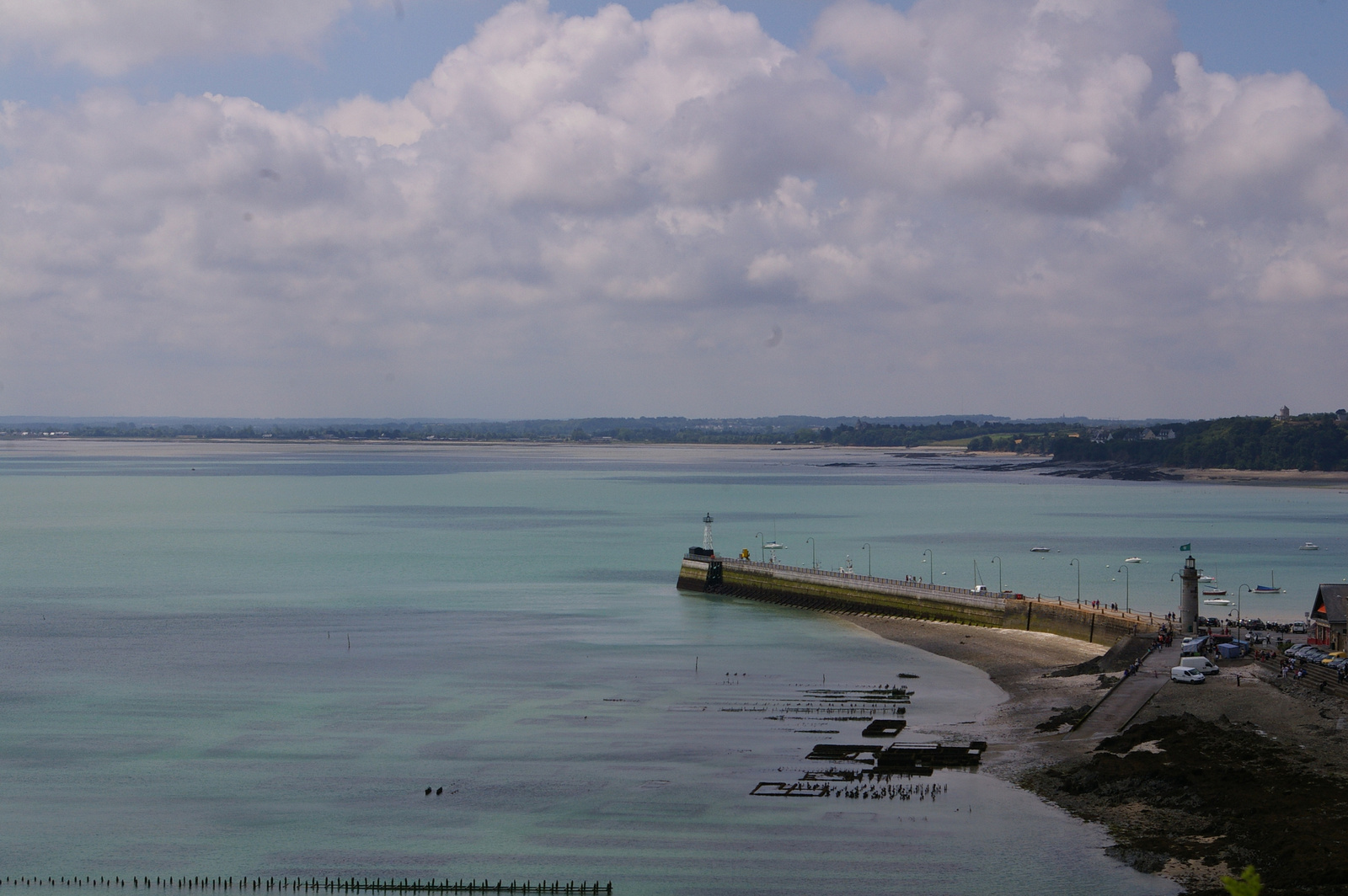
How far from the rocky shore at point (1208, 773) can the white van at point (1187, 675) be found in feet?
1.57

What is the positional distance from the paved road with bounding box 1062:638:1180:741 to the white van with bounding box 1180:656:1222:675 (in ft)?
2.70

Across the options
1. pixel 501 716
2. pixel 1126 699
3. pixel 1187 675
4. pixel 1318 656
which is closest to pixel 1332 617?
pixel 1318 656

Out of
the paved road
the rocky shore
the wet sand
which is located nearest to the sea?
the wet sand

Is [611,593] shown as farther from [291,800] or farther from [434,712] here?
[291,800]

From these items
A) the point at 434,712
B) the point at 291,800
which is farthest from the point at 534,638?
the point at 291,800

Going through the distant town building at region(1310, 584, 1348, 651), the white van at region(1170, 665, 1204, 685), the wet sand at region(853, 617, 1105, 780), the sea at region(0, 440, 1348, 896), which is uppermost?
the distant town building at region(1310, 584, 1348, 651)

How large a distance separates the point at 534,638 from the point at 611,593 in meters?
17.6

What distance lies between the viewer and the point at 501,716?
43312 millimetres

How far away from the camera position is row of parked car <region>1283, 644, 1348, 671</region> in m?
41.0

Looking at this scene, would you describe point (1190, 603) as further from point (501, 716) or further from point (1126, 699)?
point (501, 716)

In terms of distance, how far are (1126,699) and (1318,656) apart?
7.75 metres

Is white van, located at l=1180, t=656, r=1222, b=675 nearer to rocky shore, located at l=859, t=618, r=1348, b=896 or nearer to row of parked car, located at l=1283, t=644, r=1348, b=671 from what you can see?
rocky shore, located at l=859, t=618, r=1348, b=896

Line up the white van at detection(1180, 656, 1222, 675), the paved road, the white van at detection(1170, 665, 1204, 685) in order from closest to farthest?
the paved road, the white van at detection(1170, 665, 1204, 685), the white van at detection(1180, 656, 1222, 675)

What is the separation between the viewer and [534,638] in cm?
5997
